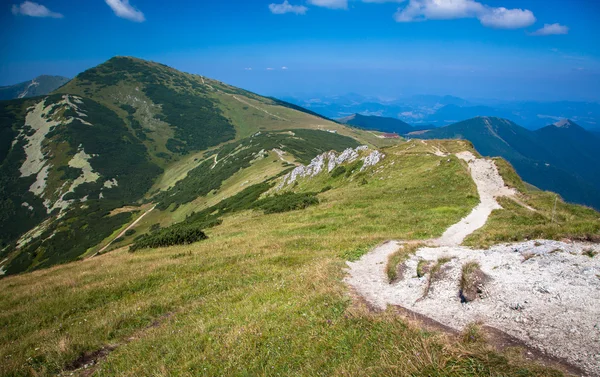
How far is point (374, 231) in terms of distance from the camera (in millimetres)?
24797

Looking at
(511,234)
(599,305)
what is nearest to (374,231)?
(511,234)

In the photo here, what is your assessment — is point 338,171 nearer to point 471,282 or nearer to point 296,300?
point 296,300

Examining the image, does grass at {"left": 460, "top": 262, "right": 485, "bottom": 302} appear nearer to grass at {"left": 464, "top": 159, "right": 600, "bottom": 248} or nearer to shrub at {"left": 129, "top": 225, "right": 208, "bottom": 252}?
grass at {"left": 464, "top": 159, "right": 600, "bottom": 248}

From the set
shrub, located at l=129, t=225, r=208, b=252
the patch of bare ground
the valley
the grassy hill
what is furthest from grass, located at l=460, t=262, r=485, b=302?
shrub, located at l=129, t=225, r=208, b=252

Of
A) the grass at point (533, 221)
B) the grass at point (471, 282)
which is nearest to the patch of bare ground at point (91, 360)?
the grass at point (471, 282)

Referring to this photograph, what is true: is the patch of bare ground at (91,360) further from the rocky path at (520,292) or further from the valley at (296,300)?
the rocky path at (520,292)

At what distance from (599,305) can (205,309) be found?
13312mm

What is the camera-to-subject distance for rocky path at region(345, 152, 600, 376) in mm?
7336

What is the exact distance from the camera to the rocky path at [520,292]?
734 centimetres

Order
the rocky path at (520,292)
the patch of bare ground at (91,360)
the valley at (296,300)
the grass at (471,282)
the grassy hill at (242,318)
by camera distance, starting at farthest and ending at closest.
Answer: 1. the grass at (471,282)
2. the patch of bare ground at (91,360)
3. the valley at (296,300)
4. the grassy hill at (242,318)
5. the rocky path at (520,292)

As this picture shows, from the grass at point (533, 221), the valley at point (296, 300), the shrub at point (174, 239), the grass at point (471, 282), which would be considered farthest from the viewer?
the shrub at point (174, 239)

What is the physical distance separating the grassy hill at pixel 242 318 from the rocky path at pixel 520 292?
1.23m

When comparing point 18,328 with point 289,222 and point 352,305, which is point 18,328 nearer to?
point 352,305

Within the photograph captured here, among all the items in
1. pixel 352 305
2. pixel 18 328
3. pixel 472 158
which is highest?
pixel 472 158
